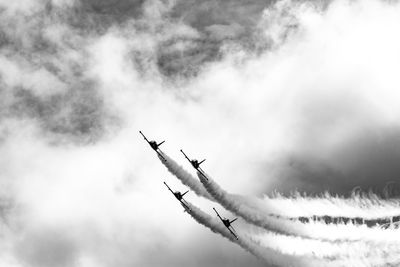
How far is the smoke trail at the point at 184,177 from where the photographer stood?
12988 centimetres

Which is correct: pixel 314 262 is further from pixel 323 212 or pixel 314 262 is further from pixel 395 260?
pixel 395 260

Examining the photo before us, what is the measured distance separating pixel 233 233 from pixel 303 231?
20.1 meters

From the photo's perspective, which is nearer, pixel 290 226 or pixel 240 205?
pixel 240 205

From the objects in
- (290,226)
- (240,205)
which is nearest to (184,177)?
(240,205)

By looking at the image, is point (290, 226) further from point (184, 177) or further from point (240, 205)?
point (184, 177)

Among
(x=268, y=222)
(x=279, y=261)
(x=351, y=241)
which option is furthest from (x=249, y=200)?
(x=351, y=241)

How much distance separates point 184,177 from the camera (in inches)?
5167

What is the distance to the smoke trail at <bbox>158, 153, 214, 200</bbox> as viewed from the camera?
12988cm

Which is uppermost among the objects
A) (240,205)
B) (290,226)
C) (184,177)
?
(184,177)

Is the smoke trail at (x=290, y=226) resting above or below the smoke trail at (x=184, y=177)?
below

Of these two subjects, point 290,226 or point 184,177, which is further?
point 290,226

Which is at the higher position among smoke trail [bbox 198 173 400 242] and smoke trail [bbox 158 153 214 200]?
smoke trail [bbox 158 153 214 200]

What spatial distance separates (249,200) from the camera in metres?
132

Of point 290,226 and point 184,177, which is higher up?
point 184,177
